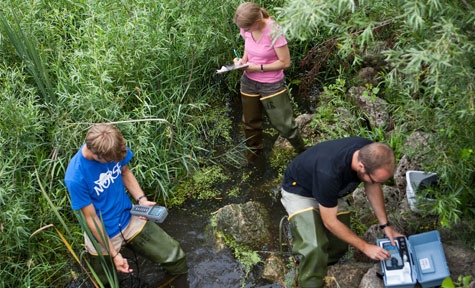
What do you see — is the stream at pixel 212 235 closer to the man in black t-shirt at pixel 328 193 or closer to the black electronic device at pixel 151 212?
the man in black t-shirt at pixel 328 193

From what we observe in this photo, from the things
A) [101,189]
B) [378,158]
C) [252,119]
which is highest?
[101,189]

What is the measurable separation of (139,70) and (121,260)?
229 cm

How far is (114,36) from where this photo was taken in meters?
5.34

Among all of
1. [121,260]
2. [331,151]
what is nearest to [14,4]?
[121,260]

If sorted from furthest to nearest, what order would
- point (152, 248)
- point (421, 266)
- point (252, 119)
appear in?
point (252, 119)
point (152, 248)
point (421, 266)

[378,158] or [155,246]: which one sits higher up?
[378,158]

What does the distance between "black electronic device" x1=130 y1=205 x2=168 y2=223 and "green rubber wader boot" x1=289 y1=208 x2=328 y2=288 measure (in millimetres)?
919

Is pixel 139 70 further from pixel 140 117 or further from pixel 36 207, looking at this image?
pixel 36 207

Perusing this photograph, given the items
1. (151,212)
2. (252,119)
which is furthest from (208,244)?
(252,119)

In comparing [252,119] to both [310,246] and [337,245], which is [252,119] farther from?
[310,246]

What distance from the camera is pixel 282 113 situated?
501 centimetres

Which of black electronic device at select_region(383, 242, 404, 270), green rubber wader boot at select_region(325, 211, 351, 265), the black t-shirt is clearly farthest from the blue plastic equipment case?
the black t-shirt

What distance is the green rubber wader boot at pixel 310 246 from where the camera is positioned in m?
3.72

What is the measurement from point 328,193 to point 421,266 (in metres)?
0.81
